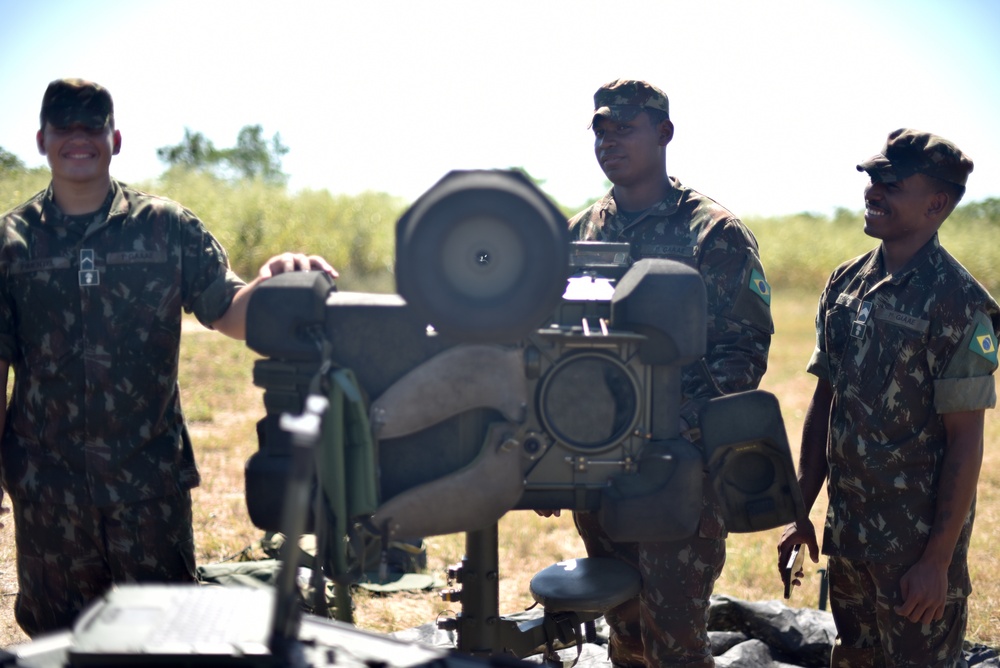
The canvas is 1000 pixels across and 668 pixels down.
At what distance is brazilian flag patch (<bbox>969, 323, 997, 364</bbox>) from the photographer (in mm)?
3533

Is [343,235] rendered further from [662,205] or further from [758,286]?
[758,286]

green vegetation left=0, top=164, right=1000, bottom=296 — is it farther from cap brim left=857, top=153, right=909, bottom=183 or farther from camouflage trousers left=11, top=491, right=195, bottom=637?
cap brim left=857, top=153, right=909, bottom=183

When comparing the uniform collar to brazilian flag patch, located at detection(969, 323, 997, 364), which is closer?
brazilian flag patch, located at detection(969, 323, 997, 364)

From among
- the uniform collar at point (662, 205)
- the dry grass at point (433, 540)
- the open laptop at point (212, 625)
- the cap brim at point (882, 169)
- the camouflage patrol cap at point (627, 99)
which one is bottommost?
the dry grass at point (433, 540)

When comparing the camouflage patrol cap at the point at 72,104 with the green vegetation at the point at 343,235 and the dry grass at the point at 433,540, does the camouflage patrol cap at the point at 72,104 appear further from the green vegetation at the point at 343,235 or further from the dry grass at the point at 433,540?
the green vegetation at the point at 343,235

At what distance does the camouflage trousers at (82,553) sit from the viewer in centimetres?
379

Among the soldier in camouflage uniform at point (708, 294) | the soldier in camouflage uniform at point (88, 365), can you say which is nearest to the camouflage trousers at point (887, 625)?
the soldier in camouflage uniform at point (708, 294)

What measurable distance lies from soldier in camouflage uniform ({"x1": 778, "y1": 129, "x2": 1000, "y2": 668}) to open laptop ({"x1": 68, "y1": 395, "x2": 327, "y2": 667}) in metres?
2.36

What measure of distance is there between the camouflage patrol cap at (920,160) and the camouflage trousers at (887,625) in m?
1.43

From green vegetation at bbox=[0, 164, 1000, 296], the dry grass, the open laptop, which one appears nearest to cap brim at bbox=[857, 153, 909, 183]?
the open laptop

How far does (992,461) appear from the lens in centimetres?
900

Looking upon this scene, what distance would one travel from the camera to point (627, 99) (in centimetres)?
421

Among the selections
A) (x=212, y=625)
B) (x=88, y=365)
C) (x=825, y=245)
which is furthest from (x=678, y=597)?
(x=825, y=245)

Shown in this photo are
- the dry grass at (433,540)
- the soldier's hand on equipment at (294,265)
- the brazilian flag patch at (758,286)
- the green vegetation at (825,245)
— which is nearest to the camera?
the soldier's hand on equipment at (294,265)
